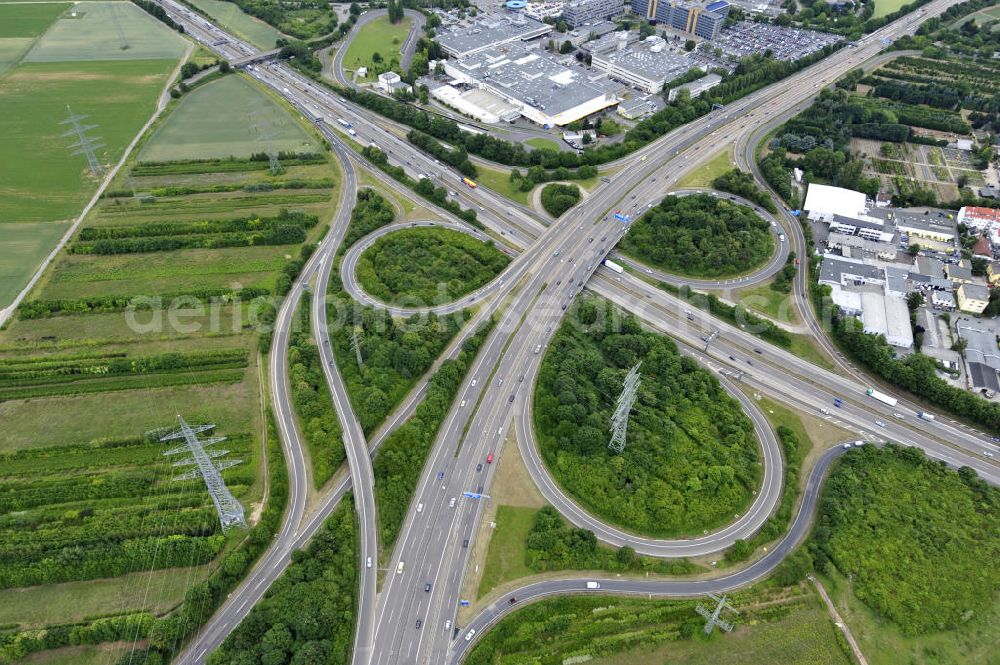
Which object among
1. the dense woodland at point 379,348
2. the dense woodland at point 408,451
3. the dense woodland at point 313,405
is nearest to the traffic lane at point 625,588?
the dense woodland at point 408,451

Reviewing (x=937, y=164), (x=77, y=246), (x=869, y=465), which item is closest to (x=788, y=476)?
(x=869, y=465)

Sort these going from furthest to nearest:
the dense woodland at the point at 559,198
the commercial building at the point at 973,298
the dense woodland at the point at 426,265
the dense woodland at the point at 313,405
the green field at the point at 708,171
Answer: the green field at the point at 708,171 < the dense woodland at the point at 559,198 < the dense woodland at the point at 426,265 < the commercial building at the point at 973,298 < the dense woodland at the point at 313,405

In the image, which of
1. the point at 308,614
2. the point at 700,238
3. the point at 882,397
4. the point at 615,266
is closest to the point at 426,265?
the point at 615,266

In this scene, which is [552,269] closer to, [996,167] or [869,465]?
[869,465]

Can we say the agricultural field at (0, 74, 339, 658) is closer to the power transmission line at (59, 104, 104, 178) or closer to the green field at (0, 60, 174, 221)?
the power transmission line at (59, 104, 104, 178)

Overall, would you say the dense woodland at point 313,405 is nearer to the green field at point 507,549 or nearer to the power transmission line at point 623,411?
the green field at point 507,549

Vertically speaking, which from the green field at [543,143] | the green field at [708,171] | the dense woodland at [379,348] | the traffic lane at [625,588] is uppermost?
the green field at [543,143]

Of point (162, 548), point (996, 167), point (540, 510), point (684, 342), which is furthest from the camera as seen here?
point (996, 167)
